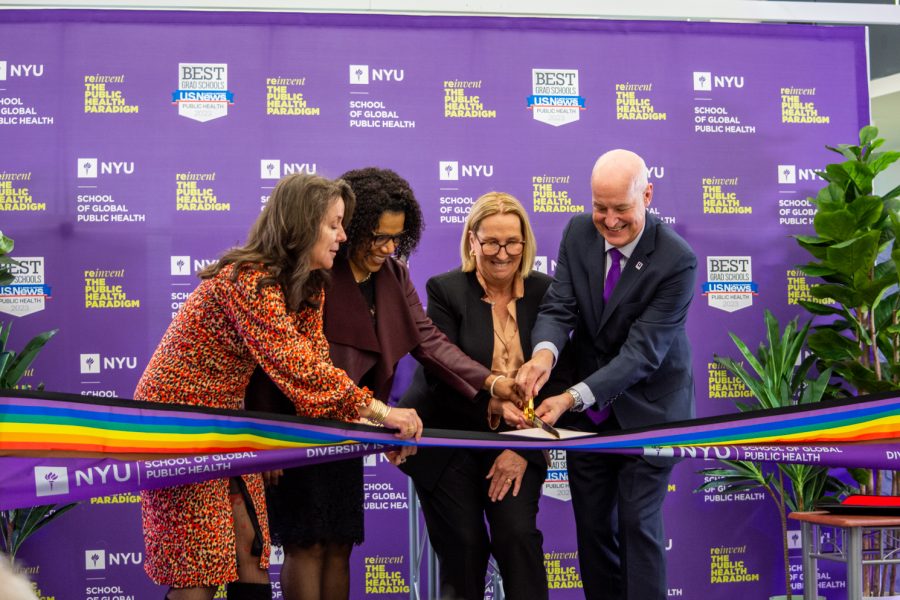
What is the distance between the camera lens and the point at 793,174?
589 cm

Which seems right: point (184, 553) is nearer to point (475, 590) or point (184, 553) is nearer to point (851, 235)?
point (475, 590)

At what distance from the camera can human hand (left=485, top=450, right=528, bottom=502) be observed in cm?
347

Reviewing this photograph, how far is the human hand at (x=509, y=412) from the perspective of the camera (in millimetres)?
3508

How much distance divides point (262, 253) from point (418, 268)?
2.69m

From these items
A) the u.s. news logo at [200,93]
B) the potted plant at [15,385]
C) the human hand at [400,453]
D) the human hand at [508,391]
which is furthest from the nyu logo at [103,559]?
the human hand at [508,391]

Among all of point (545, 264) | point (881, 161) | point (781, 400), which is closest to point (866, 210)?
point (881, 161)

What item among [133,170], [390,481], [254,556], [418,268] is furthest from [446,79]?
[254,556]

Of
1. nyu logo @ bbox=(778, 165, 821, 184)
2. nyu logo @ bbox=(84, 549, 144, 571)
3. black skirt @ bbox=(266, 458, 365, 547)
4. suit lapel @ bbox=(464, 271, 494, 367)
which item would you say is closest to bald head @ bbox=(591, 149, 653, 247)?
suit lapel @ bbox=(464, 271, 494, 367)

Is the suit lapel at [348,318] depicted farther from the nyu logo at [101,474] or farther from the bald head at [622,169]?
the bald head at [622,169]

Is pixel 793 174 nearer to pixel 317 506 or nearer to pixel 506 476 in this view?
pixel 506 476

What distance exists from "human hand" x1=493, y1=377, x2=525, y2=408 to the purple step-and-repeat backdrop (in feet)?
7.34

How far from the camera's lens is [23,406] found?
3.00m

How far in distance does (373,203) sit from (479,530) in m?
1.30

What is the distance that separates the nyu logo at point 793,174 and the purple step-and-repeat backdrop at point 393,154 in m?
0.02
